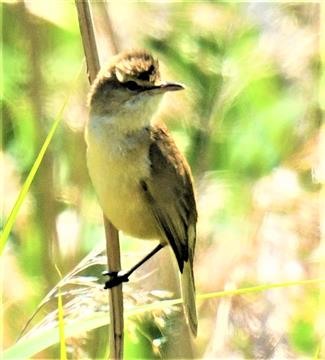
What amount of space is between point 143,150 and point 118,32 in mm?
367

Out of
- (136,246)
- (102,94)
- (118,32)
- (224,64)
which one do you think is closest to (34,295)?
(136,246)

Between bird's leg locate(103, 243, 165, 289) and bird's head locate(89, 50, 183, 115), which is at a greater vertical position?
bird's head locate(89, 50, 183, 115)

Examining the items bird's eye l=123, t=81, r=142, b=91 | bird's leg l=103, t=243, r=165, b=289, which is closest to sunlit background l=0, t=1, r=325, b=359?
bird's leg l=103, t=243, r=165, b=289

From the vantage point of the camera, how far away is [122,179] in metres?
2.18

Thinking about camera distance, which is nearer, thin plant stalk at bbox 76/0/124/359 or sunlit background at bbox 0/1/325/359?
thin plant stalk at bbox 76/0/124/359

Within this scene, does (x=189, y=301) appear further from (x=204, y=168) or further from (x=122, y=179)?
(x=204, y=168)

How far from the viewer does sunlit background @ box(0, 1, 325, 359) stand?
2258 millimetres

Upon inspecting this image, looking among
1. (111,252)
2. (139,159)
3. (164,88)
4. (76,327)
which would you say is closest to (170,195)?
(139,159)

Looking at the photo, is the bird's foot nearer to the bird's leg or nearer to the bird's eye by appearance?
the bird's leg

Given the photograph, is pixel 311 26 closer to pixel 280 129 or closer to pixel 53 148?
pixel 280 129

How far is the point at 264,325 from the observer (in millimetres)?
2229

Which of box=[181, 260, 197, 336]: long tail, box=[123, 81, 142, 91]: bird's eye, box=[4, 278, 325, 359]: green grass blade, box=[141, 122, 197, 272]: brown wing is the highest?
box=[123, 81, 142, 91]: bird's eye

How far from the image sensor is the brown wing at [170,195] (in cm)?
222

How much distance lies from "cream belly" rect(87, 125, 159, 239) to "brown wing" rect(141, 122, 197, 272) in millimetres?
21
